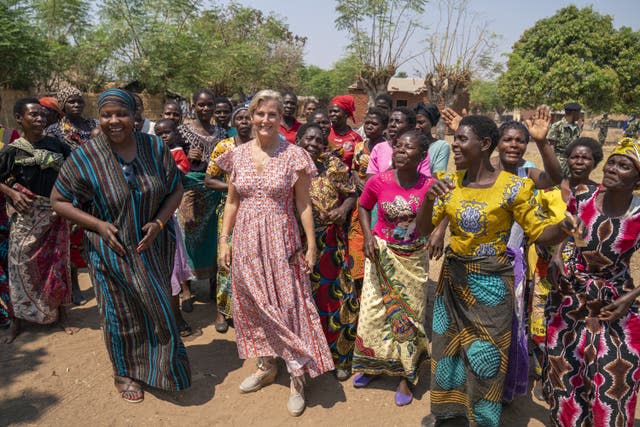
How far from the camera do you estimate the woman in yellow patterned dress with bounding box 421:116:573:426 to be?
2484mm

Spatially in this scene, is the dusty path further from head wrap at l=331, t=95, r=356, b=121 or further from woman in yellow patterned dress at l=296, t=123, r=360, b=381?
head wrap at l=331, t=95, r=356, b=121

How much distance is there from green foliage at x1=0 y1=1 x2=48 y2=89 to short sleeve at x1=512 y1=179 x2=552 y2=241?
19872 millimetres

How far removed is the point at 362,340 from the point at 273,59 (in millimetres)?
34474

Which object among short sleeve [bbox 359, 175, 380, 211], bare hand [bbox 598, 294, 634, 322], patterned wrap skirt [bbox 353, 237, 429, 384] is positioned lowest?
patterned wrap skirt [bbox 353, 237, 429, 384]

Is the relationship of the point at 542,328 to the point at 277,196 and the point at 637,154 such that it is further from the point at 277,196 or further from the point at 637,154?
the point at 277,196

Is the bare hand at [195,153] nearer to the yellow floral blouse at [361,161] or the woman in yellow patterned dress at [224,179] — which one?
the woman in yellow patterned dress at [224,179]

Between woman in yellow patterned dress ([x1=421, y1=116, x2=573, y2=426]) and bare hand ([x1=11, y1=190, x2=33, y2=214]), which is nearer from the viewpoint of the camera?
woman in yellow patterned dress ([x1=421, y1=116, x2=573, y2=426])

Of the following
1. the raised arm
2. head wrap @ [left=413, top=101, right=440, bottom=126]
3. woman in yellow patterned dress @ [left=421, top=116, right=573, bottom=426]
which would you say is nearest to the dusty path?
woman in yellow patterned dress @ [left=421, top=116, right=573, bottom=426]

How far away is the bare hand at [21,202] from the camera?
3.86m

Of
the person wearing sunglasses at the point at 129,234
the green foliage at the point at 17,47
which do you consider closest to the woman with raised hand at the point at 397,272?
the person wearing sunglasses at the point at 129,234

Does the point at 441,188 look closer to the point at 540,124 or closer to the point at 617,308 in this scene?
the point at 540,124

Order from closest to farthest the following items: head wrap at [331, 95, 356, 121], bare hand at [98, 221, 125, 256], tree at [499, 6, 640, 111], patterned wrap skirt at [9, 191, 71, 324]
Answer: bare hand at [98, 221, 125, 256] → patterned wrap skirt at [9, 191, 71, 324] → head wrap at [331, 95, 356, 121] → tree at [499, 6, 640, 111]

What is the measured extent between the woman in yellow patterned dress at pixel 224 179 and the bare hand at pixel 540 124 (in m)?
2.16

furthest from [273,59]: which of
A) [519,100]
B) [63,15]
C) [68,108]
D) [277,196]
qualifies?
[277,196]
